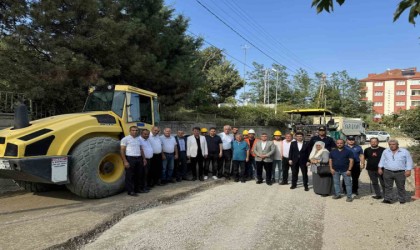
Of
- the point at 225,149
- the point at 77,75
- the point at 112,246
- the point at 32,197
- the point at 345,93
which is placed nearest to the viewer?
the point at 112,246

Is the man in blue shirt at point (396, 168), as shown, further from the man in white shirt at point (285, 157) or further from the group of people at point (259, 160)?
the man in white shirt at point (285, 157)

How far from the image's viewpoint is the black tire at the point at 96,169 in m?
7.52

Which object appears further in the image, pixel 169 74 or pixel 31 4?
pixel 169 74

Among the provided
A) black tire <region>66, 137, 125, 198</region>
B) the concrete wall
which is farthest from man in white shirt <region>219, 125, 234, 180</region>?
the concrete wall

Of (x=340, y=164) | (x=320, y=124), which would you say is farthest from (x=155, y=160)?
(x=320, y=124)

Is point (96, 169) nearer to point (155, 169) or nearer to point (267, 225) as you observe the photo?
point (155, 169)

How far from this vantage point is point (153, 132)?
968cm

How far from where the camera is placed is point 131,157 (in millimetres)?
8398

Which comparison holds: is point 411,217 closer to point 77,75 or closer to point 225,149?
point 225,149

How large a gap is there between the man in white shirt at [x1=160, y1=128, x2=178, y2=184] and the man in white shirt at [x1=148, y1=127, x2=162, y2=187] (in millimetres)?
264

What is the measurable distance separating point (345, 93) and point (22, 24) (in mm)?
54984

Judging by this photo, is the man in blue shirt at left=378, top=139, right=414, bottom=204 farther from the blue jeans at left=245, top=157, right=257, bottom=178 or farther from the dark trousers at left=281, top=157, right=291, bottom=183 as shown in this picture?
the blue jeans at left=245, top=157, right=257, bottom=178

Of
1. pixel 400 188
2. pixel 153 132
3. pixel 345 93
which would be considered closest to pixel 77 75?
pixel 153 132

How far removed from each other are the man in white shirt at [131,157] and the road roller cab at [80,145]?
0.23m
